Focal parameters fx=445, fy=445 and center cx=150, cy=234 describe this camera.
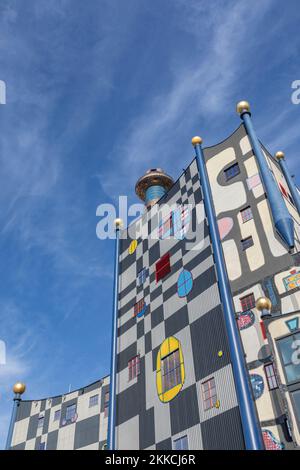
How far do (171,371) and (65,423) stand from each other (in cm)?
1422

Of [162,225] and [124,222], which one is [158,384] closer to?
[162,225]

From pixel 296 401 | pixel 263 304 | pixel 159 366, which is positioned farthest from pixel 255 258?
pixel 296 401

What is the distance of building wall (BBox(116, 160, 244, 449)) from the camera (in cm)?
1381

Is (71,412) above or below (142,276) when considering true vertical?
below

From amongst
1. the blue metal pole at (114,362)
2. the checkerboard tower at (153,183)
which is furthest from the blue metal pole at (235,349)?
the checkerboard tower at (153,183)

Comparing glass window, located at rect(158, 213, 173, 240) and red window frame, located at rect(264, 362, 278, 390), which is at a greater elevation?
glass window, located at rect(158, 213, 173, 240)

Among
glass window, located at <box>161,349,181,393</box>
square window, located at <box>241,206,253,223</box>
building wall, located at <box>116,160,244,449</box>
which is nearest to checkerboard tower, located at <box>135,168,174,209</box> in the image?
building wall, located at <box>116,160,244,449</box>

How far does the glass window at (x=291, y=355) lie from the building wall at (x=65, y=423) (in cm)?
1612

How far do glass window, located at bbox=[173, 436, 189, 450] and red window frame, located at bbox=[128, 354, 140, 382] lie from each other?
396cm

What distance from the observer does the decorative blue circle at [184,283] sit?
56.9 ft

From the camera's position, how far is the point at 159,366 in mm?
16906

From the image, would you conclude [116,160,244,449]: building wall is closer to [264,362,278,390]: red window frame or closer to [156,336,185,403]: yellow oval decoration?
[156,336,185,403]: yellow oval decoration

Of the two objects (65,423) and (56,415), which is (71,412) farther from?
(56,415)

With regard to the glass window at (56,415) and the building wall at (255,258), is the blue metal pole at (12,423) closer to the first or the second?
the glass window at (56,415)
